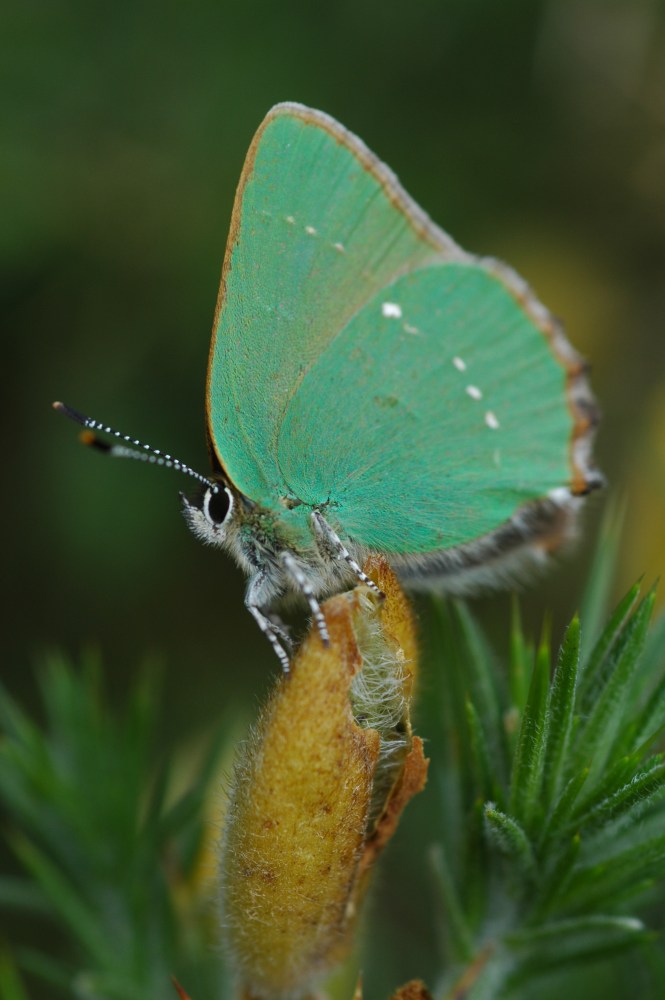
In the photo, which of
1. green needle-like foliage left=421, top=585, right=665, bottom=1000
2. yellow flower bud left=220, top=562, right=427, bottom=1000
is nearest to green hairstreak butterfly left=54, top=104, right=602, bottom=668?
green needle-like foliage left=421, top=585, right=665, bottom=1000

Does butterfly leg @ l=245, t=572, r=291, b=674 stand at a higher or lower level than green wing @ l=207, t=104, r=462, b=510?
lower

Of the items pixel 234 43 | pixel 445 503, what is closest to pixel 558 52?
pixel 234 43

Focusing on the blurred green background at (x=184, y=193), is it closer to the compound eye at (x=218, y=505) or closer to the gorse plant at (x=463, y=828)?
the compound eye at (x=218, y=505)

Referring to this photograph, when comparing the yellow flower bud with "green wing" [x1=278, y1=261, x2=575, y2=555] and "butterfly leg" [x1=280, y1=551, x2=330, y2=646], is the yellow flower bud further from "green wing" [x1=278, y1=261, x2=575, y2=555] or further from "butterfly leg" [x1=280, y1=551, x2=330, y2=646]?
"green wing" [x1=278, y1=261, x2=575, y2=555]

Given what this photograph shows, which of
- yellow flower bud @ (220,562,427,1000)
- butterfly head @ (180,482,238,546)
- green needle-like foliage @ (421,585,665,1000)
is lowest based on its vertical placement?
green needle-like foliage @ (421,585,665,1000)

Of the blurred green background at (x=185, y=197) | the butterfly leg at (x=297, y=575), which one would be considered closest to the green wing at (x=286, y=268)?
the butterfly leg at (x=297, y=575)

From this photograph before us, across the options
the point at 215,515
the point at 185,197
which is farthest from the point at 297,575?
the point at 185,197
